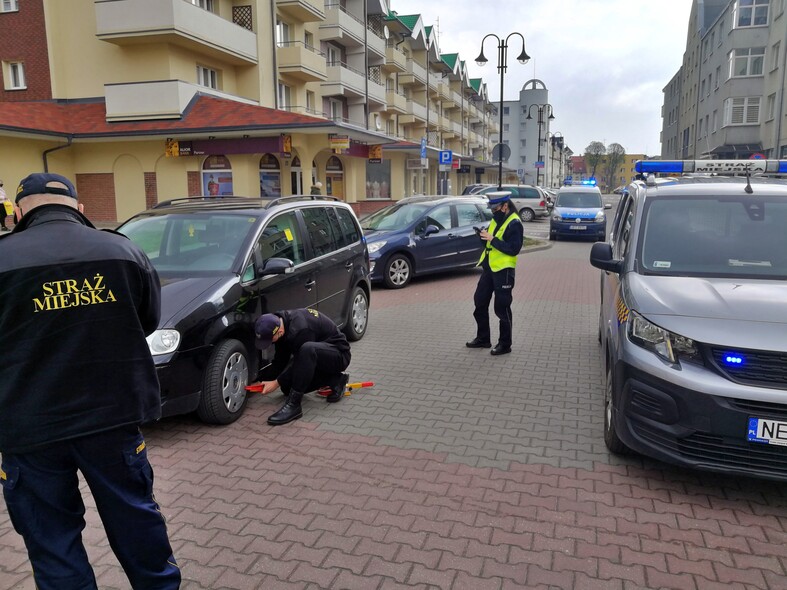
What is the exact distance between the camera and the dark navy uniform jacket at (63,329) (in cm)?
223

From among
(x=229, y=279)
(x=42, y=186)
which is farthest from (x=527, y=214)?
Answer: (x=42, y=186)

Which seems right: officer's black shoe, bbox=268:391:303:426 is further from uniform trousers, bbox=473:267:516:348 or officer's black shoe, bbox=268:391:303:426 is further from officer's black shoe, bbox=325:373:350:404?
uniform trousers, bbox=473:267:516:348

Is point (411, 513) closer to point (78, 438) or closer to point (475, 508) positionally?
point (475, 508)

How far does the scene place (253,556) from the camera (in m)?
3.25

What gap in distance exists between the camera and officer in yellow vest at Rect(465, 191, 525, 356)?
7.09 metres

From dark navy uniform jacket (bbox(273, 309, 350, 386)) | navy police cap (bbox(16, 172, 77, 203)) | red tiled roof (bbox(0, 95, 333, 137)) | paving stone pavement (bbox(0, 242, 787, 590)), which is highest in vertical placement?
red tiled roof (bbox(0, 95, 333, 137))

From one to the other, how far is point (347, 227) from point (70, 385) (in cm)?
576

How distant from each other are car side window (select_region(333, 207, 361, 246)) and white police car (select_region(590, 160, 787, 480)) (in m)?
3.46

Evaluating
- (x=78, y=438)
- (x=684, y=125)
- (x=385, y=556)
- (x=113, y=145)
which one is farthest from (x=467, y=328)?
(x=684, y=125)

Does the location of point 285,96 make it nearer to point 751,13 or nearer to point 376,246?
point 376,246

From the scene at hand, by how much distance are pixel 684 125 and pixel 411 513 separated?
2567 inches

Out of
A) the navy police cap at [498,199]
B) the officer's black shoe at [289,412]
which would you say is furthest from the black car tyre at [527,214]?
the officer's black shoe at [289,412]

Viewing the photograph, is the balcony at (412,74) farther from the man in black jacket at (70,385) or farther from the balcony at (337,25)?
the man in black jacket at (70,385)

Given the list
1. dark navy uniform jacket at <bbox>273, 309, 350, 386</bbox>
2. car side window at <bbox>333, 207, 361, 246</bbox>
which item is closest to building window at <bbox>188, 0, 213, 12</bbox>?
car side window at <bbox>333, 207, 361, 246</bbox>
